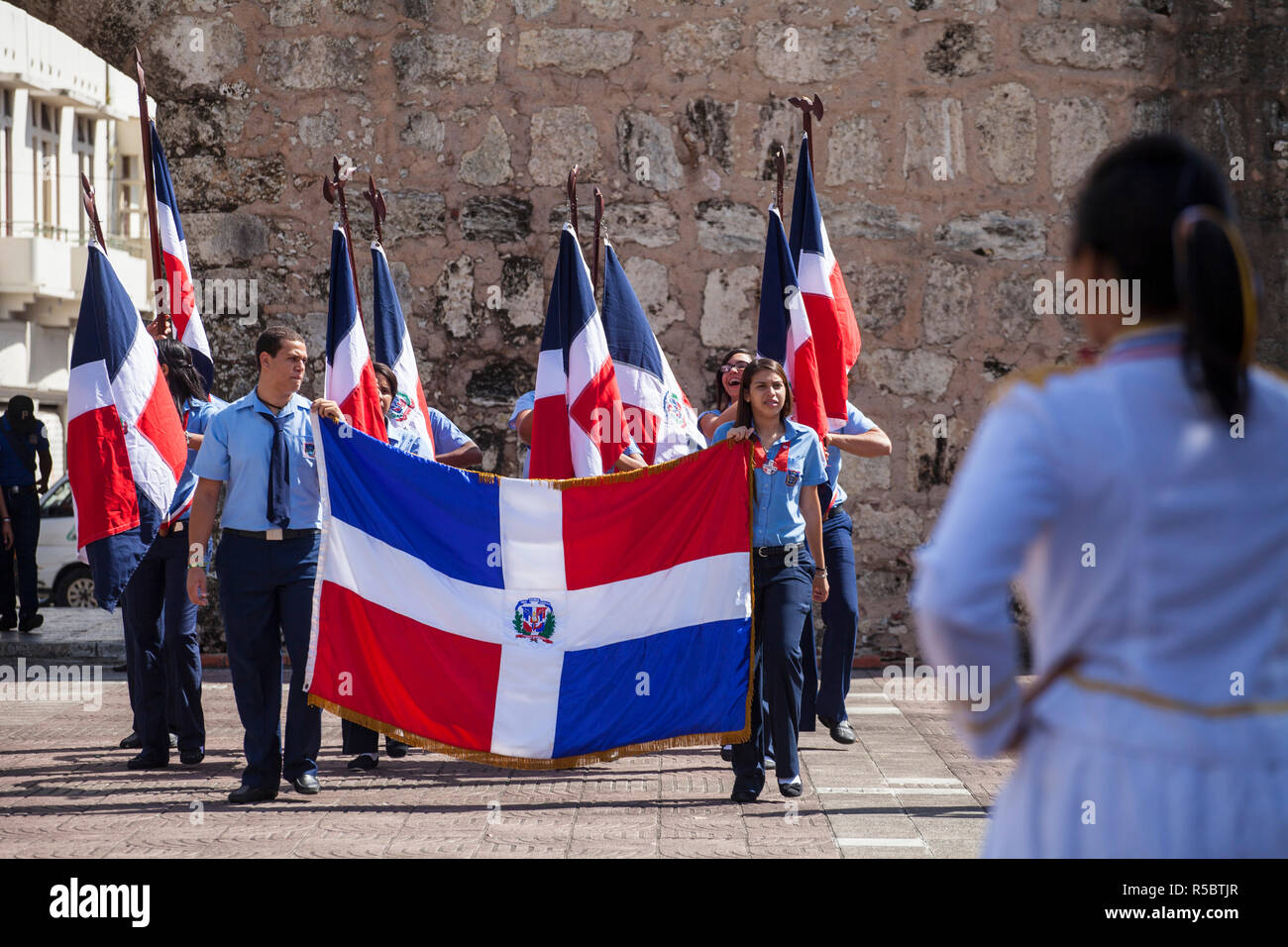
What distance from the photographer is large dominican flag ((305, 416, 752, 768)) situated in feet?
20.8

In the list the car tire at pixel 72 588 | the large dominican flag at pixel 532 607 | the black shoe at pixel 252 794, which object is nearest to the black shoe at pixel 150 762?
the black shoe at pixel 252 794

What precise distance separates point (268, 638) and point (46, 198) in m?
31.2

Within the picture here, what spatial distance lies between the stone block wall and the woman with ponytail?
801 cm

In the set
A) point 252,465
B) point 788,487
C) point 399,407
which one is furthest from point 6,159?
point 788,487

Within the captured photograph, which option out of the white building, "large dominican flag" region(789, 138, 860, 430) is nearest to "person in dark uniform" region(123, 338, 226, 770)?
→ "large dominican flag" region(789, 138, 860, 430)

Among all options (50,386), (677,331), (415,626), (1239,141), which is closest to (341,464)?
(415,626)

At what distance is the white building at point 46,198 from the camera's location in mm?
31578

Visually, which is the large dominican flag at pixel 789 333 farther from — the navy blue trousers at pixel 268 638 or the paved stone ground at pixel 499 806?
the navy blue trousers at pixel 268 638

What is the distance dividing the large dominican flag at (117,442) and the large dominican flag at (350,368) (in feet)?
2.62

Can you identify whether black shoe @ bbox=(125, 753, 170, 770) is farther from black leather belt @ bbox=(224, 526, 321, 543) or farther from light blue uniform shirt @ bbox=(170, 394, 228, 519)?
black leather belt @ bbox=(224, 526, 321, 543)

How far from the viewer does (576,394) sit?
759 cm

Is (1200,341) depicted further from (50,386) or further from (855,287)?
(50,386)

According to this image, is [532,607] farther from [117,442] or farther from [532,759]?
[117,442]

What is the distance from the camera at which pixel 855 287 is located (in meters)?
9.98
